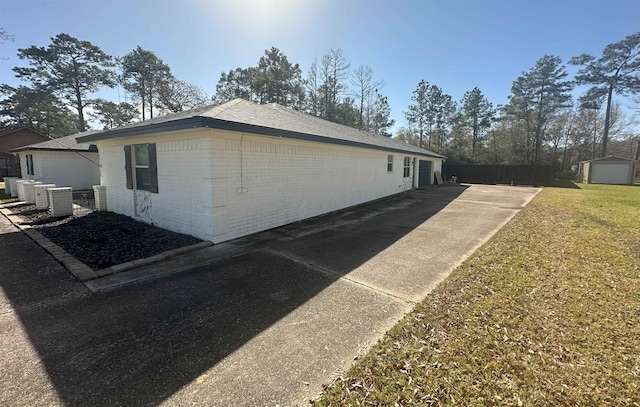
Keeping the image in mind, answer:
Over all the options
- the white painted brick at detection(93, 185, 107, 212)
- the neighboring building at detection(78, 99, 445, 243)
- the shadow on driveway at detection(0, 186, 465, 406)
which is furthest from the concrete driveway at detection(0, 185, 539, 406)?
the white painted brick at detection(93, 185, 107, 212)

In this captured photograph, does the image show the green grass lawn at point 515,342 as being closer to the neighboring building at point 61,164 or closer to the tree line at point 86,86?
the neighboring building at point 61,164

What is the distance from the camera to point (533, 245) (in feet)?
18.1

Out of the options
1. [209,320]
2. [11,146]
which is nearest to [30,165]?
[11,146]

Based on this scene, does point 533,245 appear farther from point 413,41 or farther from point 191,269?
point 413,41

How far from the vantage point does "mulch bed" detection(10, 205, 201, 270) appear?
481cm

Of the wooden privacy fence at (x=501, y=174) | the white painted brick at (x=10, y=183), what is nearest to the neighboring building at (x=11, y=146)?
the white painted brick at (x=10, y=183)

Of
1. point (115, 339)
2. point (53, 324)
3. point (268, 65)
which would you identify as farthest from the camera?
point (268, 65)

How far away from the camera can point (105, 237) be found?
5.87 meters

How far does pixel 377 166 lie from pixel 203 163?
8656 millimetres

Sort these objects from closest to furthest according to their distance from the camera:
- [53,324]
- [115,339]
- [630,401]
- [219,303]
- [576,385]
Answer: [630,401]
[576,385]
[115,339]
[53,324]
[219,303]

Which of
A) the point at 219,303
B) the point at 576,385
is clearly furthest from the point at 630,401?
the point at 219,303

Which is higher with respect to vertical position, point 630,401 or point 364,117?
point 364,117

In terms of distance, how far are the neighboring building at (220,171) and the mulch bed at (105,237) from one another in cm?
36

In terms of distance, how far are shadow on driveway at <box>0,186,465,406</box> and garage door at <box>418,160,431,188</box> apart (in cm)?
1464
